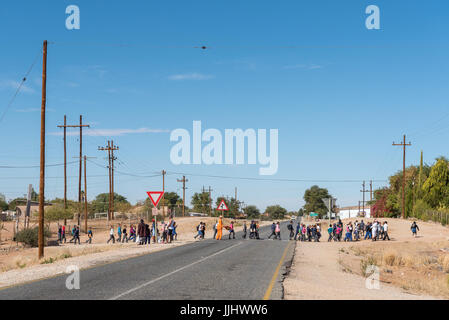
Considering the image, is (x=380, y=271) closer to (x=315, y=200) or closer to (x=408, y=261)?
(x=408, y=261)

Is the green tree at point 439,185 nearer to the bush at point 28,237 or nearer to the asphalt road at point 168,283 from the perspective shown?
the bush at point 28,237

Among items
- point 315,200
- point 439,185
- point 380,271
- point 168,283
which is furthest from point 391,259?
point 315,200

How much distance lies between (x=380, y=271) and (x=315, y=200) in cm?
15141

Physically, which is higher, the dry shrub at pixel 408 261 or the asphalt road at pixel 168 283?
the asphalt road at pixel 168 283

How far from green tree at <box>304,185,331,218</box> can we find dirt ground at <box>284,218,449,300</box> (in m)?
128

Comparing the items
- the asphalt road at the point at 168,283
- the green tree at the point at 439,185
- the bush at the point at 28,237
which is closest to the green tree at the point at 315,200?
the green tree at the point at 439,185

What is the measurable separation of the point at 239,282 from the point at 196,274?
225cm

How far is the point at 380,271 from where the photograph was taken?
71.6 feet

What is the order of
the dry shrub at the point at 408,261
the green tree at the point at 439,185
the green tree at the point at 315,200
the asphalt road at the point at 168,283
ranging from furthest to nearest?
the green tree at the point at 315,200, the green tree at the point at 439,185, the dry shrub at the point at 408,261, the asphalt road at the point at 168,283

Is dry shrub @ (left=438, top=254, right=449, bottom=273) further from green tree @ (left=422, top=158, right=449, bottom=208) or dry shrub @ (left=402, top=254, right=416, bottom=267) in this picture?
green tree @ (left=422, top=158, right=449, bottom=208)

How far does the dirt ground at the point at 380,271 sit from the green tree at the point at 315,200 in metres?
128

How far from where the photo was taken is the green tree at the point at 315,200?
6639 inches
